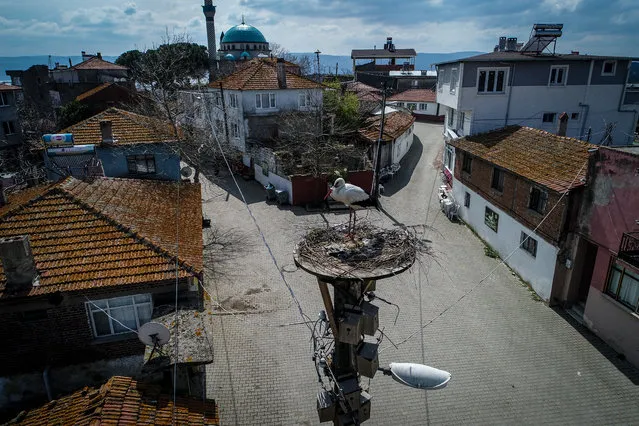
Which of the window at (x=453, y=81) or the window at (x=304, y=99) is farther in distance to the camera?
the window at (x=304, y=99)

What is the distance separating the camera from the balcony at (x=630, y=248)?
11637mm

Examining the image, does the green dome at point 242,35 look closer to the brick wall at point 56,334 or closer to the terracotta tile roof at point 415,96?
the terracotta tile roof at point 415,96

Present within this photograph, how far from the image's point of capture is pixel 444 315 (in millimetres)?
15969

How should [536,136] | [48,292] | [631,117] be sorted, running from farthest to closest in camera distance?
[631,117] < [536,136] < [48,292]

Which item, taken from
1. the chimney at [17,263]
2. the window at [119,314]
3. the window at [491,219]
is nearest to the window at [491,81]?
the window at [491,219]

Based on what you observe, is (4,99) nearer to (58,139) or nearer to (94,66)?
(94,66)

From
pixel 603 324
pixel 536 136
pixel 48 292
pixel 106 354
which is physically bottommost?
pixel 603 324

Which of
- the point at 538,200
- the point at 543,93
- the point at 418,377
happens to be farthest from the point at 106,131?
the point at 543,93

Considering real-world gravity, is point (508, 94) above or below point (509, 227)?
above

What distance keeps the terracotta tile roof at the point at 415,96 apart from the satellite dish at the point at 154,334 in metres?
50.8

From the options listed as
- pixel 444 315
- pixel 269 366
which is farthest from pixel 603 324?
pixel 269 366

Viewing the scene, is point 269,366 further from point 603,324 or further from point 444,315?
point 603,324

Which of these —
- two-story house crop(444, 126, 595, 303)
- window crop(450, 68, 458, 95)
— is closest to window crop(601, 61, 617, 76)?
two-story house crop(444, 126, 595, 303)

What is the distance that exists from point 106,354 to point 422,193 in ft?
77.3
